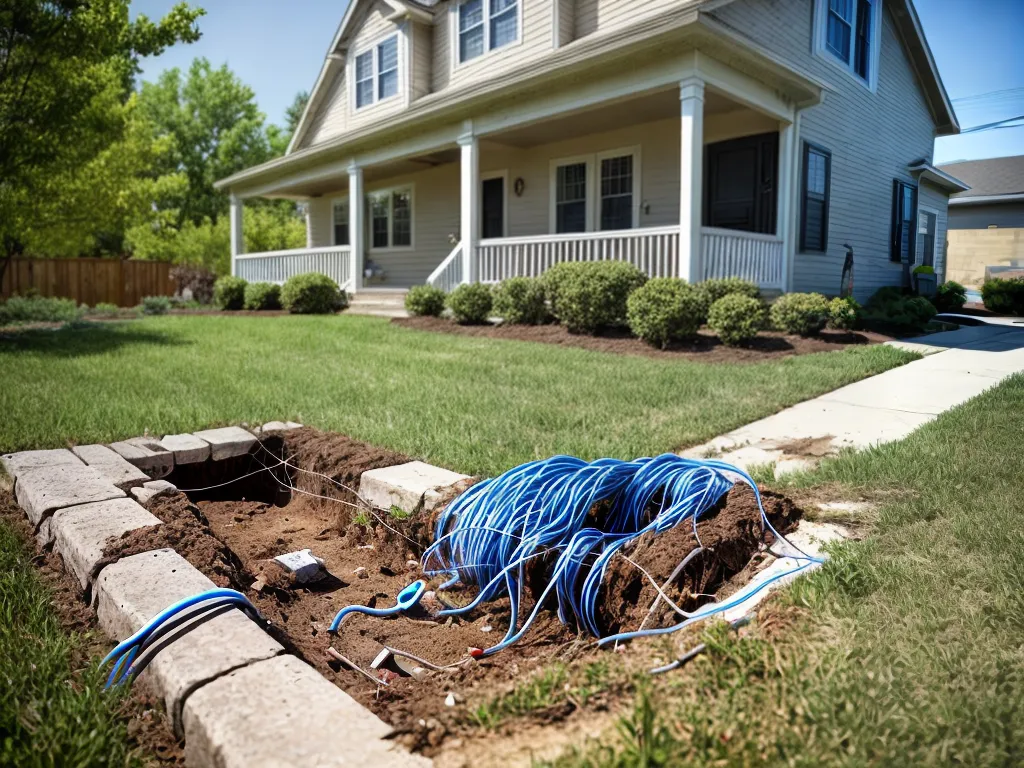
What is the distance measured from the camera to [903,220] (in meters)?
15.8

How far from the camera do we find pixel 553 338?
358 inches

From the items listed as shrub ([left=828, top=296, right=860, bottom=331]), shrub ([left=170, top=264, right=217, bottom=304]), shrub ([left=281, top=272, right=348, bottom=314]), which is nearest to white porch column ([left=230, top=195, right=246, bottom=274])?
shrub ([left=170, top=264, right=217, bottom=304])

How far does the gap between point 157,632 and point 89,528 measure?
87 cm

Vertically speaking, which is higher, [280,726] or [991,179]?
[991,179]

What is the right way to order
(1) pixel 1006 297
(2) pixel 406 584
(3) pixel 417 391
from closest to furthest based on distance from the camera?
(2) pixel 406 584 → (3) pixel 417 391 → (1) pixel 1006 297

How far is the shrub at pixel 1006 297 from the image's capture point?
667 inches

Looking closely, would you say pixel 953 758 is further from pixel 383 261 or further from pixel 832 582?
pixel 383 261

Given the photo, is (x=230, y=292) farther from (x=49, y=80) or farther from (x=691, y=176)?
(x=691, y=176)

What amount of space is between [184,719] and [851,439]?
13.0 feet

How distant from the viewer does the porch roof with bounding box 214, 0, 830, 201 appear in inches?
334

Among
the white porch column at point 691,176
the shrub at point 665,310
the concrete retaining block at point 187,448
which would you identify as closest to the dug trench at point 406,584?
the concrete retaining block at point 187,448

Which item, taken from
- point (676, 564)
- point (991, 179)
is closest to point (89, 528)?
point (676, 564)

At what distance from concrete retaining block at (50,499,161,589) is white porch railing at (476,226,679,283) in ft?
25.6

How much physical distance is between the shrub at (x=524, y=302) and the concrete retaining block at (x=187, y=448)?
21.6 feet
